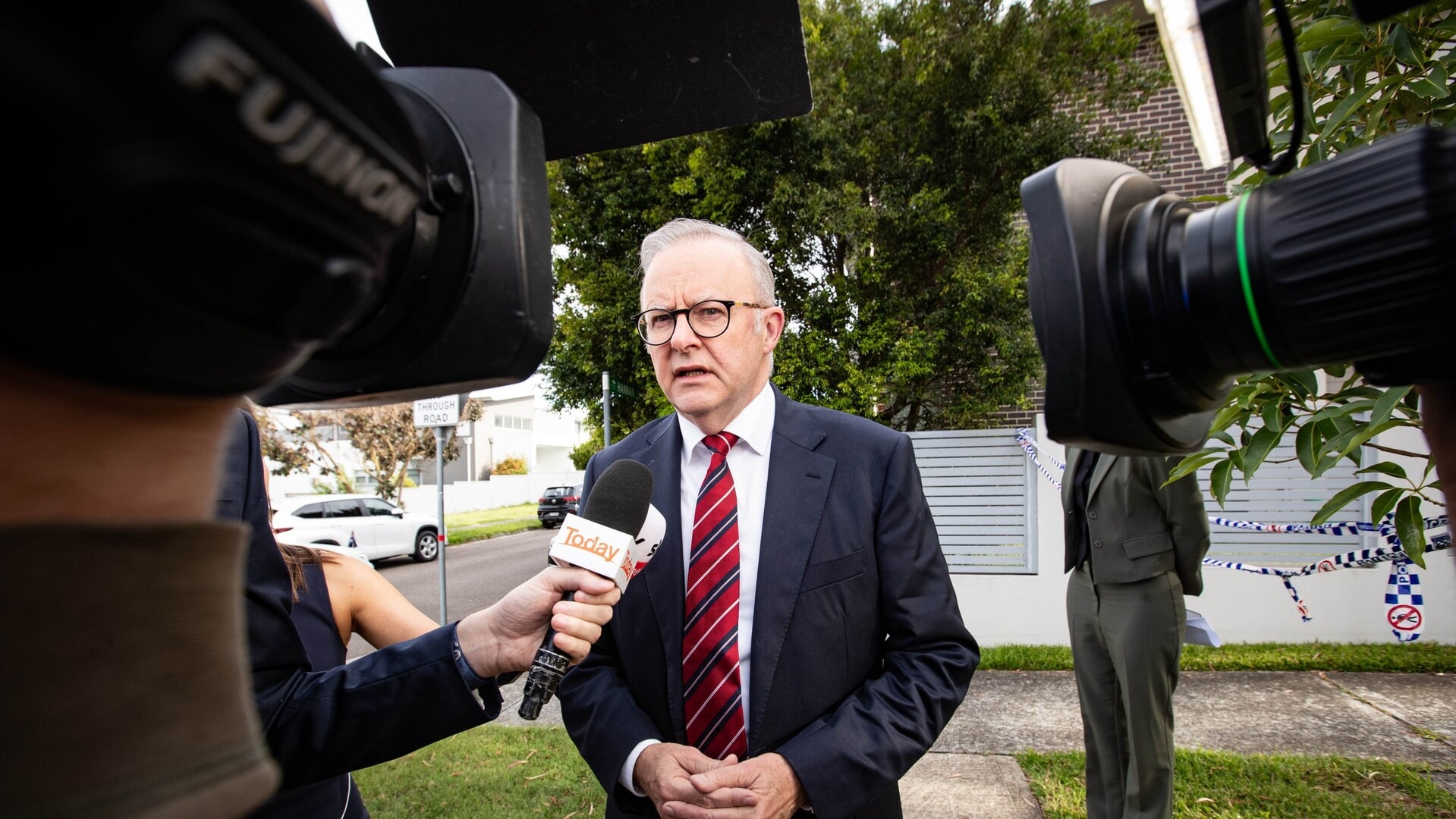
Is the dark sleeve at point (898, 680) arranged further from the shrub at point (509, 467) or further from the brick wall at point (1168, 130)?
the shrub at point (509, 467)

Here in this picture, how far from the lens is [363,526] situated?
15.5m

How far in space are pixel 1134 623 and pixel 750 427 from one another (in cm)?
256

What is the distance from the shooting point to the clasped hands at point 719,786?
61.8 inches

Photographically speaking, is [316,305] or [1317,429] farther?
[1317,429]

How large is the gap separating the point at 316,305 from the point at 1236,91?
790mm

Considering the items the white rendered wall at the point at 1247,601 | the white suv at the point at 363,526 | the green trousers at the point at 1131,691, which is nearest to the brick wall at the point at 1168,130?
the white rendered wall at the point at 1247,601

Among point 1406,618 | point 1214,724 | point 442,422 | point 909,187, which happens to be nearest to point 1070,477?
point 1214,724

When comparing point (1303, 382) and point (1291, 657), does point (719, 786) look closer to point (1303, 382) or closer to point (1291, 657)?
point (1303, 382)

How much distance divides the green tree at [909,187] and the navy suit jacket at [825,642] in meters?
5.65

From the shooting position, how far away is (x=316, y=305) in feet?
1.42

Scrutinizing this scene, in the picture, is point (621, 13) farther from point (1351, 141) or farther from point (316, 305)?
point (1351, 141)

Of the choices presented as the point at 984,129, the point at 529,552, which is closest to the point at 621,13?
the point at 984,129

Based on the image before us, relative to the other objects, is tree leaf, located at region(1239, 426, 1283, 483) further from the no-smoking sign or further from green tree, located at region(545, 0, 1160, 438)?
green tree, located at region(545, 0, 1160, 438)

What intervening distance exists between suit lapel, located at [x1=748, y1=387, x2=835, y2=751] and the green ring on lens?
131 centimetres
